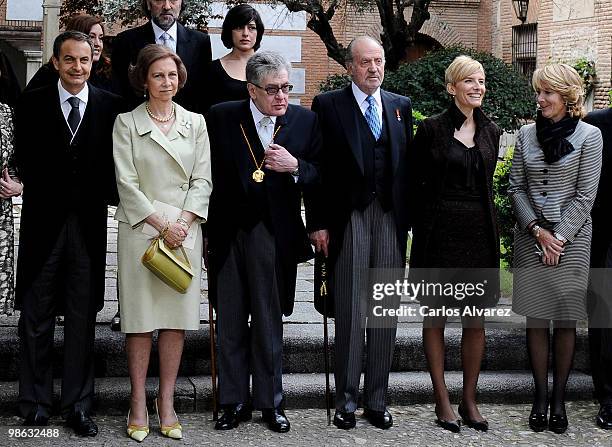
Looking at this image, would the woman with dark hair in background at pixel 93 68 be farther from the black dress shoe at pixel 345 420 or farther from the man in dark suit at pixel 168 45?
the black dress shoe at pixel 345 420

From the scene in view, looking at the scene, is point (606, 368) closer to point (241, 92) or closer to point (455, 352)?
point (455, 352)

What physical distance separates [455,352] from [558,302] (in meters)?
1.00

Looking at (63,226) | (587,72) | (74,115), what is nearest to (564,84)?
(74,115)

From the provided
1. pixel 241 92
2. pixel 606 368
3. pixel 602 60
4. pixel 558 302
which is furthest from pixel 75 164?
pixel 602 60

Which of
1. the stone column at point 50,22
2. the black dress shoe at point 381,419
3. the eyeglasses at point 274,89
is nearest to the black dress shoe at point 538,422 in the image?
the black dress shoe at point 381,419

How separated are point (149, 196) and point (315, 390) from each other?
158 cm

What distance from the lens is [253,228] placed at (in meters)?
6.00

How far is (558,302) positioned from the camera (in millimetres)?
6184

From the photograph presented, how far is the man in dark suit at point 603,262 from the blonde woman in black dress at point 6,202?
3.26 m

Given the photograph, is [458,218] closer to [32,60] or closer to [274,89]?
[274,89]

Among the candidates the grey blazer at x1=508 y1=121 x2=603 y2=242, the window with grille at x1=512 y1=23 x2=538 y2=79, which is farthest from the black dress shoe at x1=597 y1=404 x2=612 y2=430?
the window with grille at x1=512 y1=23 x2=538 y2=79

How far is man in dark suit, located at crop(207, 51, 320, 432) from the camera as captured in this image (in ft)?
19.6

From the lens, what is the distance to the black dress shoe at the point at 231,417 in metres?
6.00

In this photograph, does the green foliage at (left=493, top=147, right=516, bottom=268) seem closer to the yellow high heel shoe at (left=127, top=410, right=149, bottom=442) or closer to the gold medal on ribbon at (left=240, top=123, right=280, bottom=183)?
the gold medal on ribbon at (left=240, top=123, right=280, bottom=183)
